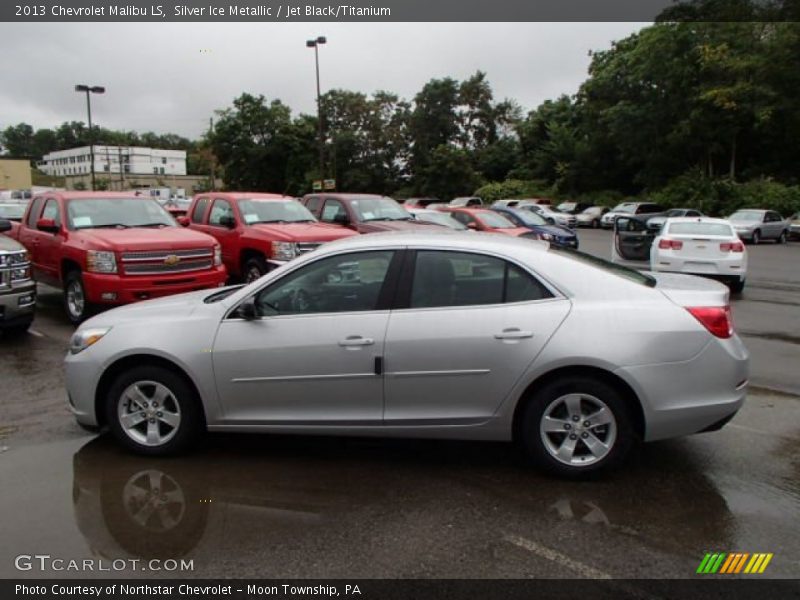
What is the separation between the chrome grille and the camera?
888 cm

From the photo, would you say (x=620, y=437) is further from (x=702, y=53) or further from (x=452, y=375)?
(x=702, y=53)

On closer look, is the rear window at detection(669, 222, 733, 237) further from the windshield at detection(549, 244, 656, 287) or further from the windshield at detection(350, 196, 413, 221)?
the windshield at detection(549, 244, 656, 287)

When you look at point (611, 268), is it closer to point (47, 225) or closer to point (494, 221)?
point (47, 225)

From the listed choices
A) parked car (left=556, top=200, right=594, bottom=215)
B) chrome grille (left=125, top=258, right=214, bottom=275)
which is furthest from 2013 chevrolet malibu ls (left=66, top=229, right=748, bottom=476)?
parked car (left=556, top=200, right=594, bottom=215)

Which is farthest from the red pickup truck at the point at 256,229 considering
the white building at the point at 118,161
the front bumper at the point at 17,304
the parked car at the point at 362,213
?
the white building at the point at 118,161

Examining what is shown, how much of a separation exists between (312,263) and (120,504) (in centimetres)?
195

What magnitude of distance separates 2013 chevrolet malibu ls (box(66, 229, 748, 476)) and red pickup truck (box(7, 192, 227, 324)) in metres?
4.33

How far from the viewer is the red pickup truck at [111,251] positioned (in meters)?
8.80

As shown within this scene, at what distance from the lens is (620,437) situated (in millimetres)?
4203

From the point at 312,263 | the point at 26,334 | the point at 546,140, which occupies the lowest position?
the point at 26,334

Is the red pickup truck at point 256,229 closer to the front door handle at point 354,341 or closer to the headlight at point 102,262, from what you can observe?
the headlight at point 102,262

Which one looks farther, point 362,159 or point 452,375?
point 362,159

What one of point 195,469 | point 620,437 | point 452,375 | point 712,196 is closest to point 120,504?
point 195,469
